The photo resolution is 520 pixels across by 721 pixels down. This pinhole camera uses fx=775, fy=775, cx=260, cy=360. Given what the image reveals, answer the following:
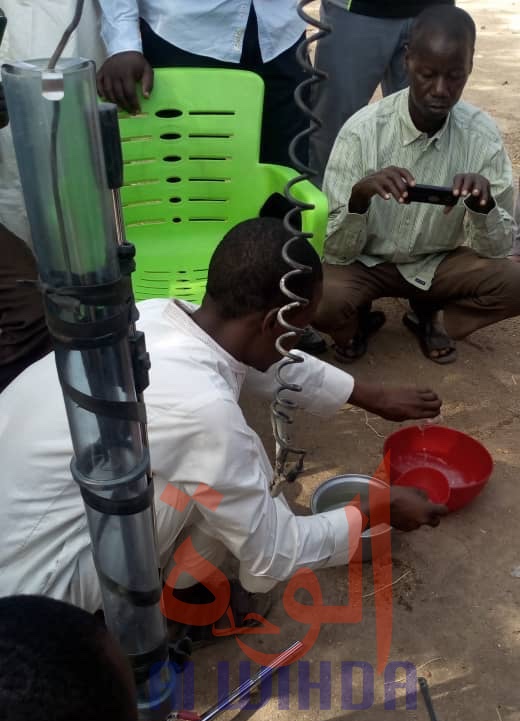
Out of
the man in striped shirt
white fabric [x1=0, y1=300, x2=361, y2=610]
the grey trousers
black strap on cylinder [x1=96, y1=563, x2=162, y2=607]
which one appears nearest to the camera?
black strap on cylinder [x1=96, y1=563, x2=162, y2=607]

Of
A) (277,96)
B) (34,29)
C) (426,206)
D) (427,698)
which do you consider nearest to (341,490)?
(427,698)

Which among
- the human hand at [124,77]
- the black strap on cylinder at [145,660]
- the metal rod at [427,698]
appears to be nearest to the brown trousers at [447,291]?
the human hand at [124,77]

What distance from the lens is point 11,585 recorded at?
5.73 ft

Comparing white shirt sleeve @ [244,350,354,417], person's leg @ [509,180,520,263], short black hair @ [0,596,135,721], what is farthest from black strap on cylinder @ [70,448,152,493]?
person's leg @ [509,180,520,263]

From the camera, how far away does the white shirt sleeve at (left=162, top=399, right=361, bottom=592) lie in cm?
172

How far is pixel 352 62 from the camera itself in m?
3.55

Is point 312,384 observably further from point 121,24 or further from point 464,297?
point 121,24

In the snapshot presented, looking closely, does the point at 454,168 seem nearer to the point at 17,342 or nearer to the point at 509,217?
the point at 509,217

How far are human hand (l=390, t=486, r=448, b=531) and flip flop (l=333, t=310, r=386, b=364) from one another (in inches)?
56.7

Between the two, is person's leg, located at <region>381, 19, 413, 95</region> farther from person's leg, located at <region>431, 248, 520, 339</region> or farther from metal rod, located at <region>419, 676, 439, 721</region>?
metal rod, located at <region>419, 676, 439, 721</region>

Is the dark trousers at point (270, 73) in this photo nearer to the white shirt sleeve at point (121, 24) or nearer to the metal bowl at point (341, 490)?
the white shirt sleeve at point (121, 24)

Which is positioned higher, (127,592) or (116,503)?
(116,503)

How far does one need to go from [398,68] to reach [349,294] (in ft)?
3.82

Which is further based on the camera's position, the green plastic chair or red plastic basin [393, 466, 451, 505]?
the green plastic chair
